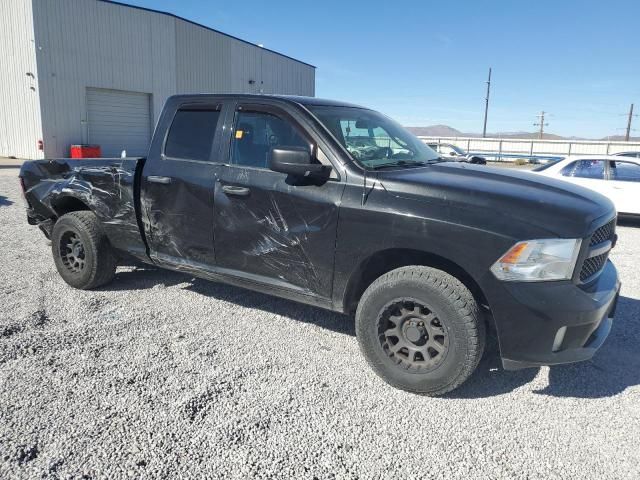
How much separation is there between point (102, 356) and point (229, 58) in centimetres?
→ 2914

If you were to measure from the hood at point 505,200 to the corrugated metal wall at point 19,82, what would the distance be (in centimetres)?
2172

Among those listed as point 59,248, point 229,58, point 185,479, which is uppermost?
point 229,58

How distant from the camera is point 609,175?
32.4ft

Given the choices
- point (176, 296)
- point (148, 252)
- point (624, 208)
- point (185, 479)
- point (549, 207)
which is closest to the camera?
point (185, 479)

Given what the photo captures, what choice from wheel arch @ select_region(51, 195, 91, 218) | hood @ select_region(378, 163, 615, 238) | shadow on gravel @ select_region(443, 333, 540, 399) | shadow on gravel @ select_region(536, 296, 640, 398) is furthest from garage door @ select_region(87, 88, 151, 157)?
shadow on gravel @ select_region(536, 296, 640, 398)

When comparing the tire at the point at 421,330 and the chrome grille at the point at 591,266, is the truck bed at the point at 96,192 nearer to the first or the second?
the tire at the point at 421,330

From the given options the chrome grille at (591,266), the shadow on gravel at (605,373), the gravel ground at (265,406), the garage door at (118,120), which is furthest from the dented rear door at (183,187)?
the garage door at (118,120)

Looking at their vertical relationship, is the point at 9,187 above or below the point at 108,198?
below

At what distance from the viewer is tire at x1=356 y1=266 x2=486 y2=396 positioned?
299cm

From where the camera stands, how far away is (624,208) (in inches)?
380

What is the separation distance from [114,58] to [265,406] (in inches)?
954

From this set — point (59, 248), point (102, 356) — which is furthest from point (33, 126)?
point (102, 356)

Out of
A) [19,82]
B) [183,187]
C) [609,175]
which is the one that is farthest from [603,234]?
[19,82]

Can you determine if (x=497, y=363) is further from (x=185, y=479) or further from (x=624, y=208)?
(x=624, y=208)
